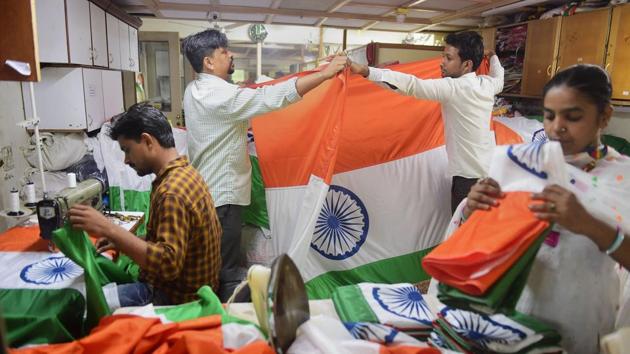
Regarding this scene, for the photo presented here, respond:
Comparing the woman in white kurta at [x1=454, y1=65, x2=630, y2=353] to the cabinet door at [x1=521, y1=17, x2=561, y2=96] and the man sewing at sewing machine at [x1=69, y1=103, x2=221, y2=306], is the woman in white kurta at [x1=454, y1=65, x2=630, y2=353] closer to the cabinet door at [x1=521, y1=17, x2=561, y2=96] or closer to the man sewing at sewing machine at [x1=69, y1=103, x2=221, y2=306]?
the man sewing at sewing machine at [x1=69, y1=103, x2=221, y2=306]

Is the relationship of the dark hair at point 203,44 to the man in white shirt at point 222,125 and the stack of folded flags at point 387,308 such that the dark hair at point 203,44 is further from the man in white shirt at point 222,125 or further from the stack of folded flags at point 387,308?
Result: the stack of folded flags at point 387,308

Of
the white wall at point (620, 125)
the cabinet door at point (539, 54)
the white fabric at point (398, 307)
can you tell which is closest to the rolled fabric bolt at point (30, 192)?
the white fabric at point (398, 307)

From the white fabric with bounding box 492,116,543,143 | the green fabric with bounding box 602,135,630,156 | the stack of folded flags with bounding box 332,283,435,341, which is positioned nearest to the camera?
the stack of folded flags with bounding box 332,283,435,341

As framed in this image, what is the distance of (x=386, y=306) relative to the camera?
112 cm

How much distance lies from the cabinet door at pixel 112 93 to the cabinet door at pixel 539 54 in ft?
13.0

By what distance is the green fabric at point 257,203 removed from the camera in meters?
2.63

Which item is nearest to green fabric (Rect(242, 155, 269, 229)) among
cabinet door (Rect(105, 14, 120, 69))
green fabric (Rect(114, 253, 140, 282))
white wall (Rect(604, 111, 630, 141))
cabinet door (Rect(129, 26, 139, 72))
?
green fabric (Rect(114, 253, 140, 282))

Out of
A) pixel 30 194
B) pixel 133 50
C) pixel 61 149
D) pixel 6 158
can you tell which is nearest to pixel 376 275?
pixel 30 194

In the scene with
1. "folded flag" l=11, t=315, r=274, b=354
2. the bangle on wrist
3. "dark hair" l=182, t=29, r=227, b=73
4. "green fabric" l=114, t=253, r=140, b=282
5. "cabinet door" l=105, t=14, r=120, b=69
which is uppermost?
"cabinet door" l=105, t=14, r=120, b=69

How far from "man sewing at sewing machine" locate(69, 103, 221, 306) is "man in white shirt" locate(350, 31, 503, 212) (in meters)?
1.42

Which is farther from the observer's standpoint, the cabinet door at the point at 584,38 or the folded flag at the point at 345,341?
the cabinet door at the point at 584,38

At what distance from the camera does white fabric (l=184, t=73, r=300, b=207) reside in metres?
2.21

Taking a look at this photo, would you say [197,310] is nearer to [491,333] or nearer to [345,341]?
[345,341]

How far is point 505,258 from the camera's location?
0.83 metres
